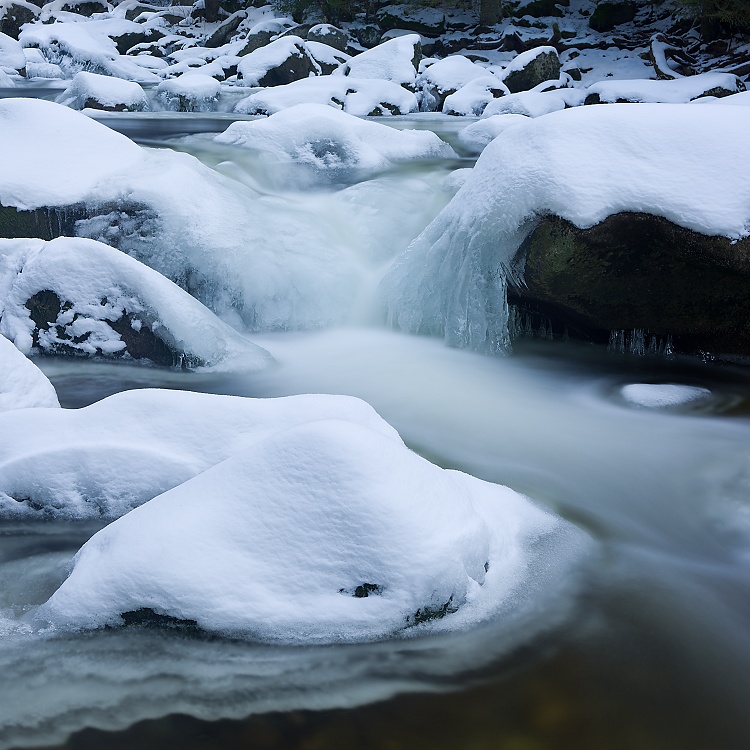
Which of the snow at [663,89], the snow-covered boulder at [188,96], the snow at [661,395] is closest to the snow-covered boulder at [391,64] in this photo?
the snow-covered boulder at [188,96]

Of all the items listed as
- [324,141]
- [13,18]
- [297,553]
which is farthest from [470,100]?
[13,18]

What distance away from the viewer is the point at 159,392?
277cm

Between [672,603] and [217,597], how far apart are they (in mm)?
1361

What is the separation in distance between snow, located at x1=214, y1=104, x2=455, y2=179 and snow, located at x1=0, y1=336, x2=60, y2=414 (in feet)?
13.8

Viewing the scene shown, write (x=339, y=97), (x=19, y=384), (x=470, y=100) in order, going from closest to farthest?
1. (x=19, y=384)
2. (x=339, y=97)
3. (x=470, y=100)

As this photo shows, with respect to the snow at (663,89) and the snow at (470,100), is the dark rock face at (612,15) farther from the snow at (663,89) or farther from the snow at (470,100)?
the snow at (470,100)

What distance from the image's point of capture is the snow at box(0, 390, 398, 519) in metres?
2.49

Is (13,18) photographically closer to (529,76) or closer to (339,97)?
(339,97)

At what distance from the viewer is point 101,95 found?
12508 mm

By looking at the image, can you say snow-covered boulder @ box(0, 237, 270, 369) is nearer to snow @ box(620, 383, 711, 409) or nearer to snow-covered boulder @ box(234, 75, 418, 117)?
snow @ box(620, 383, 711, 409)

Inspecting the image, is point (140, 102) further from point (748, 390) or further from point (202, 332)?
point (748, 390)

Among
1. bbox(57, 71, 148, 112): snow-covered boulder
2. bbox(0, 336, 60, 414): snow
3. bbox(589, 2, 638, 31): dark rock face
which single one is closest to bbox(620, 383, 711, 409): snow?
bbox(0, 336, 60, 414): snow

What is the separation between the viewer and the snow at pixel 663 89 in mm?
13461

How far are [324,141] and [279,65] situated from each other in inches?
440
